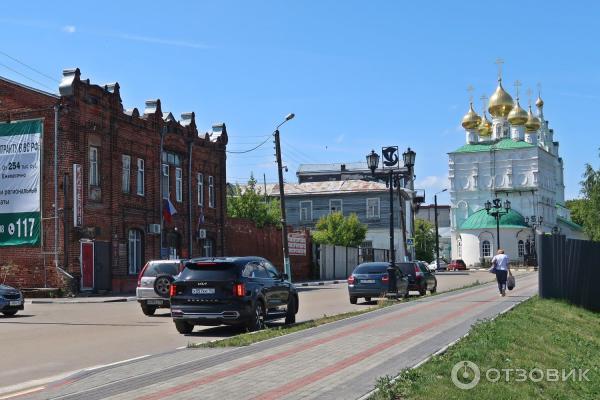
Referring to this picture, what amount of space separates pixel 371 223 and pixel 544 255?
59349 millimetres

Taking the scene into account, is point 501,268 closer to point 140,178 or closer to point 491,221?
point 140,178

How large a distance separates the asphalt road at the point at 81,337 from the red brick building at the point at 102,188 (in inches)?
336

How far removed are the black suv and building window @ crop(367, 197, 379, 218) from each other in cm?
6640

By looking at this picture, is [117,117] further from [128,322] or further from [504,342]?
[504,342]

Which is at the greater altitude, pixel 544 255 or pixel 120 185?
pixel 120 185

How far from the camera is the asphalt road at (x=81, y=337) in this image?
12.1m

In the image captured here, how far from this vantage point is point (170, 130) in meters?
44.3

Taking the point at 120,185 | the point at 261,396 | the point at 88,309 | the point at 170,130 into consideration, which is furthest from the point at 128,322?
the point at 170,130

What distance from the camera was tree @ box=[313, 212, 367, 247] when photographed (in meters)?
74.2

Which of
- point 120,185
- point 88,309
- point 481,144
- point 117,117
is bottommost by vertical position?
point 88,309

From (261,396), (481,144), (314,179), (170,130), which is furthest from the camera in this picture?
(314,179)

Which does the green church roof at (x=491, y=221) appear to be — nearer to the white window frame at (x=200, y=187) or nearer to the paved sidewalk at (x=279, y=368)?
the white window frame at (x=200, y=187)

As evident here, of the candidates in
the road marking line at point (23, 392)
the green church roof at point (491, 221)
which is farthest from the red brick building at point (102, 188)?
the green church roof at point (491, 221)

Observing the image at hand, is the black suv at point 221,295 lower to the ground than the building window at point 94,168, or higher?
lower
